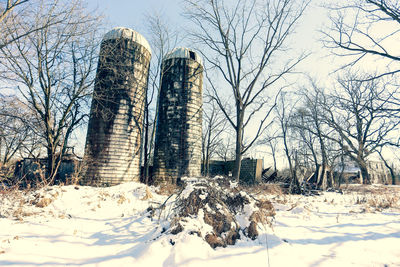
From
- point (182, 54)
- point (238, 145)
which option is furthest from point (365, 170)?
point (182, 54)

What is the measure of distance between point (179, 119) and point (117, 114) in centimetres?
373

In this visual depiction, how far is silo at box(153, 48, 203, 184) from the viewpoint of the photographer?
1262 centimetres

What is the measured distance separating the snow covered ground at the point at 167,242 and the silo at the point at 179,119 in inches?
283

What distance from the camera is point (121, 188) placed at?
9328mm

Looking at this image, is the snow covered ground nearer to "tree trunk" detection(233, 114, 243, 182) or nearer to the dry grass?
the dry grass

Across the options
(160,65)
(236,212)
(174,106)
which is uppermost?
(160,65)

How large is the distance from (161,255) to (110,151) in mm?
9092

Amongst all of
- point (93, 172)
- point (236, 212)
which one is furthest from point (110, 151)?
point (236, 212)

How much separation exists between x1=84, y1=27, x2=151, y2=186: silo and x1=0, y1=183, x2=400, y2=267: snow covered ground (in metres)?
5.14

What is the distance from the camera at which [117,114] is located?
36.7ft

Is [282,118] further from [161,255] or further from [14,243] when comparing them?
[14,243]

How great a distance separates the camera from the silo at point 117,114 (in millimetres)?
10664

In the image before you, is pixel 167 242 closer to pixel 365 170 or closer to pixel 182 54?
pixel 182 54

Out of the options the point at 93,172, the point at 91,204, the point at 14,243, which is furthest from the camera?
the point at 93,172
